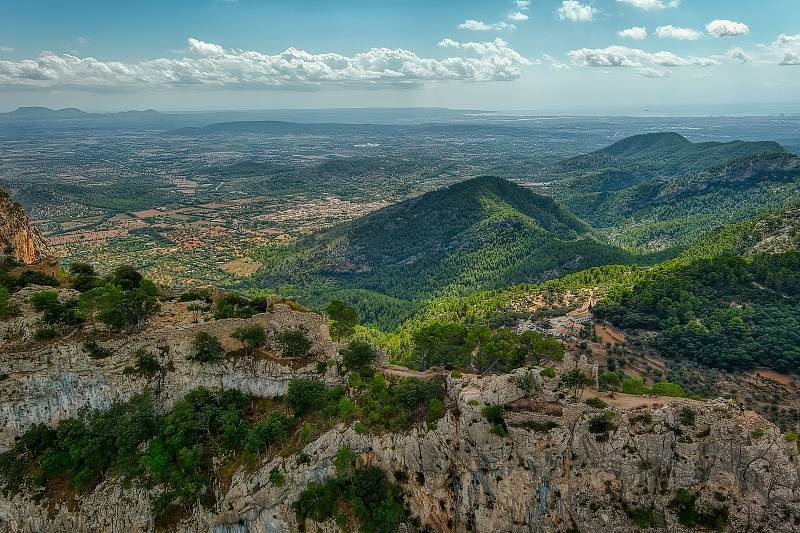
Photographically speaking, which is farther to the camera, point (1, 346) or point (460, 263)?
point (460, 263)

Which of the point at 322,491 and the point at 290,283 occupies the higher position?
the point at 322,491

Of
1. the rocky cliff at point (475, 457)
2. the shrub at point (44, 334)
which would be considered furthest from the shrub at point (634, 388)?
the shrub at point (44, 334)

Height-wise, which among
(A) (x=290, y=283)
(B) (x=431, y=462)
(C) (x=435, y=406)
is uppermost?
(C) (x=435, y=406)

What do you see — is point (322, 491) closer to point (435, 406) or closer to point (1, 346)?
point (435, 406)

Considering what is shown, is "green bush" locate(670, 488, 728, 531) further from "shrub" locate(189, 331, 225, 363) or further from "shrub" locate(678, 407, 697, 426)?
"shrub" locate(189, 331, 225, 363)

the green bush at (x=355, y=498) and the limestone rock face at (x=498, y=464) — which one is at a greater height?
the limestone rock face at (x=498, y=464)

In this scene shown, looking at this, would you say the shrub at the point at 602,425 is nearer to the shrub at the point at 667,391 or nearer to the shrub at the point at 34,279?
the shrub at the point at 667,391

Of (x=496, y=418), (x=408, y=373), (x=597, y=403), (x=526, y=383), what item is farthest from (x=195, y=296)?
(x=597, y=403)

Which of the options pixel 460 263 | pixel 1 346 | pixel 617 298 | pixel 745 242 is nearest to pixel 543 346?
pixel 617 298
